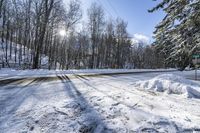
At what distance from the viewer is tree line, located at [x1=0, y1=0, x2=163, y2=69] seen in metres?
27.6

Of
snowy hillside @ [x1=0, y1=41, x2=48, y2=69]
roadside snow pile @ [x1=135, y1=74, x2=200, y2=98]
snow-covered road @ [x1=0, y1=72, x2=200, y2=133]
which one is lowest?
snow-covered road @ [x1=0, y1=72, x2=200, y2=133]

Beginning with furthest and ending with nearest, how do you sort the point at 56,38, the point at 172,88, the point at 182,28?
the point at 56,38 < the point at 182,28 < the point at 172,88

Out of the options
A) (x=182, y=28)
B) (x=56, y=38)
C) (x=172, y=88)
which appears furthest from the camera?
(x=56, y=38)

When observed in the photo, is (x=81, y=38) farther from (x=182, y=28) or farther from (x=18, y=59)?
(x=182, y=28)

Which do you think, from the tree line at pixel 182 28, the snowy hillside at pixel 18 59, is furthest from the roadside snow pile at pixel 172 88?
the snowy hillside at pixel 18 59

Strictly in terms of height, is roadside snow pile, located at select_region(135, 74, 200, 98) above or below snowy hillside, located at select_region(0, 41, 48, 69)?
below

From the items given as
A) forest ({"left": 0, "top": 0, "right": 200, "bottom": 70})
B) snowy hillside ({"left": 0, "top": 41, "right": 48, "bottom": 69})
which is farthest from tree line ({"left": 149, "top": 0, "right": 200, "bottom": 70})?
snowy hillside ({"left": 0, "top": 41, "right": 48, "bottom": 69})

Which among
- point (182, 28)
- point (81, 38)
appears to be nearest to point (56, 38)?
point (81, 38)

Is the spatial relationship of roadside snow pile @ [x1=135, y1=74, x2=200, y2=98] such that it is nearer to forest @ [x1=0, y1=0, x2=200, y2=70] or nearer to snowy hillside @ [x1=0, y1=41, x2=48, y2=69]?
forest @ [x1=0, y1=0, x2=200, y2=70]

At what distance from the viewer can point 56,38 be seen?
4212cm

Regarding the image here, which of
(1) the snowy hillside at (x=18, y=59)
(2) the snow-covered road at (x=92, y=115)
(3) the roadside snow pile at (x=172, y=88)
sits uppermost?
(1) the snowy hillside at (x=18, y=59)

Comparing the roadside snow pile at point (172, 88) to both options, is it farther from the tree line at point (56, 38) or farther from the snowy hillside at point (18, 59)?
the snowy hillside at point (18, 59)

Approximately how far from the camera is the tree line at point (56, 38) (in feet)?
90.5

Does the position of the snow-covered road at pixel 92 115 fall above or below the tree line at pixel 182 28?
below
